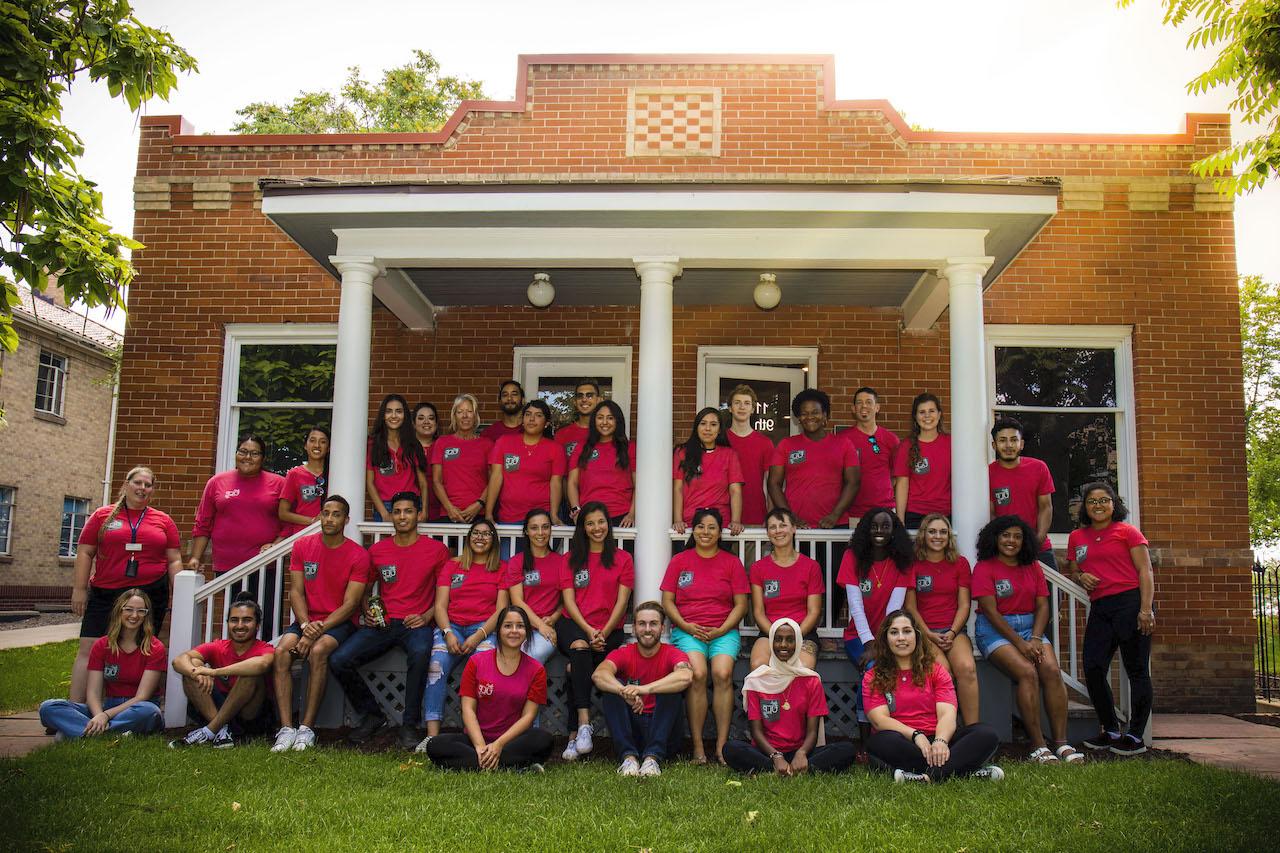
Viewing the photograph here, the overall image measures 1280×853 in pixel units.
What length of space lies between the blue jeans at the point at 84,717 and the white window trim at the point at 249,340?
3594mm

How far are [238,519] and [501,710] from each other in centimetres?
289

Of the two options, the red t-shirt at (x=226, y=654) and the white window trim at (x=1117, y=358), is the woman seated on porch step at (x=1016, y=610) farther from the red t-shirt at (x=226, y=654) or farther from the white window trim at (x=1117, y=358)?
the red t-shirt at (x=226, y=654)

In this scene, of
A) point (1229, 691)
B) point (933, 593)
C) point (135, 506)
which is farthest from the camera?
point (1229, 691)

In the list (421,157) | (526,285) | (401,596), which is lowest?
(401,596)

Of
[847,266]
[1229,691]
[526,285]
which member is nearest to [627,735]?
[847,266]

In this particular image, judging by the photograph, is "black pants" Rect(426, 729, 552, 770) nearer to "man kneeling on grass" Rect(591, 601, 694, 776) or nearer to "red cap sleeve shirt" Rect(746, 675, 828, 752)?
"man kneeling on grass" Rect(591, 601, 694, 776)

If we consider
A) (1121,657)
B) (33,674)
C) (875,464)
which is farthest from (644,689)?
(33,674)

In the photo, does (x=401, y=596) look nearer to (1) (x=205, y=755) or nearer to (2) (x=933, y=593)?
(1) (x=205, y=755)

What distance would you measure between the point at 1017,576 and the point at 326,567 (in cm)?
462

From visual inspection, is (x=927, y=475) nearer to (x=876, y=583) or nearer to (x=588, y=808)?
(x=876, y=583)

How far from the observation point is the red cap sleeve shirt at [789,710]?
5.84m

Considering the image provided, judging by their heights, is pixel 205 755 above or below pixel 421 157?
below

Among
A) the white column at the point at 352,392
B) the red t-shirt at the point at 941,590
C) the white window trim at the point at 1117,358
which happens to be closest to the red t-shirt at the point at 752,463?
the red t-shirt at the point at 941,590

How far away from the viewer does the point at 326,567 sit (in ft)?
22.2
